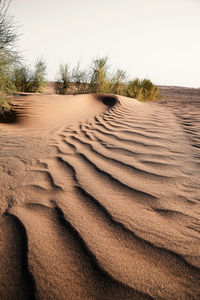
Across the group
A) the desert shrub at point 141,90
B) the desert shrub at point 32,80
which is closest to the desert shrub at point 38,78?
the desert shrub at point 32,80

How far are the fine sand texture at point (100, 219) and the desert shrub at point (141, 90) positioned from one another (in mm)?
6293

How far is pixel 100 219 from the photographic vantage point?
1.11m

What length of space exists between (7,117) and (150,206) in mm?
3474

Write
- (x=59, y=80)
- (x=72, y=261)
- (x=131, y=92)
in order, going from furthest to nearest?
(x=131, y=92), (x=59, y=80), (x=72, y=261)

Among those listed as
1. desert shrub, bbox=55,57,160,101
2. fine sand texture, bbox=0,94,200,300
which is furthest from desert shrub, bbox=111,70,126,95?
fine sand texture, bbox=0,94,200,300

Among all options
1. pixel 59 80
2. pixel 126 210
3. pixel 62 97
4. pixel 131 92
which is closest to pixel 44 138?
pixel 126 210

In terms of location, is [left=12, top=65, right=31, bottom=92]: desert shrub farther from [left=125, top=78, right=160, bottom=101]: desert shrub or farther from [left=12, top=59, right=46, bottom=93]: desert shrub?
[left=125, top=78, right=160, bottom=101]: desert shrub

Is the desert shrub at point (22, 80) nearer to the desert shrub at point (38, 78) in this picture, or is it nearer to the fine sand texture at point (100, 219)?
the desert shrub at point (38, 78)

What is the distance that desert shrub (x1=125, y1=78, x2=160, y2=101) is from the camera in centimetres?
833

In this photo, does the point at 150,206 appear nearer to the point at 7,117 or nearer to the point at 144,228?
the point at 144,228

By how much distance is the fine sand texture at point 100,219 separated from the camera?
768mm

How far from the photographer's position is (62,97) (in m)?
4.80

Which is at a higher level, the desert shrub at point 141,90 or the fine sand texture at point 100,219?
the desert shrub at point 141,90

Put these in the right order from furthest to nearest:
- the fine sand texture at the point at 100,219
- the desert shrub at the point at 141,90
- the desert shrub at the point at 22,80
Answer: the desert shrub at the point at 141,90, the desert shrub at the point at 22,80, the fine sand texture at the point at 100,219
